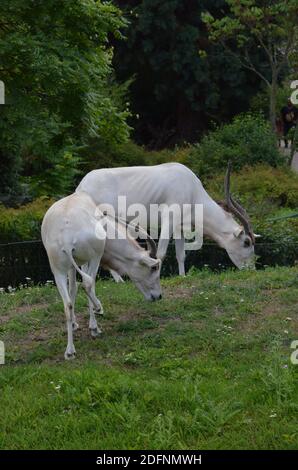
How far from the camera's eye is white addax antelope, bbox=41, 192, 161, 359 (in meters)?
7.57

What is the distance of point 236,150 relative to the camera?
70.8ft

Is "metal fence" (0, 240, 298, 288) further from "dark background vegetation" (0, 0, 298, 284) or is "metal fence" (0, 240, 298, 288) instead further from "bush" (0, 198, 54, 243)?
"bush" (0, 198, 54, 243)

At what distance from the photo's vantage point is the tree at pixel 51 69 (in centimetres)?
1084

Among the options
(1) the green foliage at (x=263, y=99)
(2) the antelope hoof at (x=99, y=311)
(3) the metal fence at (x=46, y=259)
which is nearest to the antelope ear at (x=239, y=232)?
(3) the metal fence at (x=46, y=259)

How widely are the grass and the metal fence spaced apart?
2.63 metres

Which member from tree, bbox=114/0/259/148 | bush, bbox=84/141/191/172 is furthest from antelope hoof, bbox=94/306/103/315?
tree, bbox=114/0/259/148

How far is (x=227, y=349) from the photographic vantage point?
7.31 meters

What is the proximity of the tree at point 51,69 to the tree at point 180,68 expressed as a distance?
14242mm

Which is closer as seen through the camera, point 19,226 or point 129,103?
point 19,226

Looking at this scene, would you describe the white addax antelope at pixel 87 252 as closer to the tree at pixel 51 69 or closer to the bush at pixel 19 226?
the tree at pixel 51 69

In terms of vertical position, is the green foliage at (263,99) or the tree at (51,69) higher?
the tree at (51,69)

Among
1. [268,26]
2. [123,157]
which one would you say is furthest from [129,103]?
[268,26]

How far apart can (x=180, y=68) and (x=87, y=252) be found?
804 inches

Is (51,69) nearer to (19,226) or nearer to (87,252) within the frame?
Result: (19,226)
